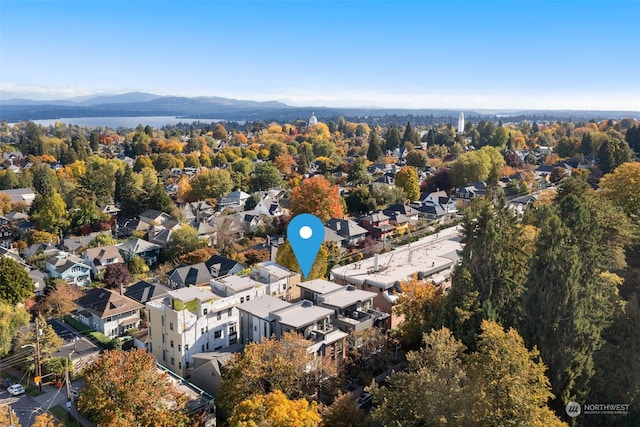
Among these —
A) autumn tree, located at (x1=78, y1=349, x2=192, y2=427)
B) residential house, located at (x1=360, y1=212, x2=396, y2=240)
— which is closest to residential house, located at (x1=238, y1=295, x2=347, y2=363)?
autumn tree, located at (x1=78, y1=349, x2=192, y2=427)

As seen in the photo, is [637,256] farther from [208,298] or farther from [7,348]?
[7,348]

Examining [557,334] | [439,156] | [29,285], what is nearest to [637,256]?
[557,334]

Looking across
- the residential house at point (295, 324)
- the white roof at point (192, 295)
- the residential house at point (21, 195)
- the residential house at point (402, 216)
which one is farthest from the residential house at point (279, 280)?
the residential house at point (21, 195)

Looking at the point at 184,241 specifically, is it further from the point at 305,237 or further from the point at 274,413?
the point at 274,413

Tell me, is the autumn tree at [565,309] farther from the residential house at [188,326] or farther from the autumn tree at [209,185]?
the autumn tree at [209,185]

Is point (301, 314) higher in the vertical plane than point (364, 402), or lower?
higher

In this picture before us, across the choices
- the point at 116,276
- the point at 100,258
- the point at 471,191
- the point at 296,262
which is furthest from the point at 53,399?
the point at 471,191
